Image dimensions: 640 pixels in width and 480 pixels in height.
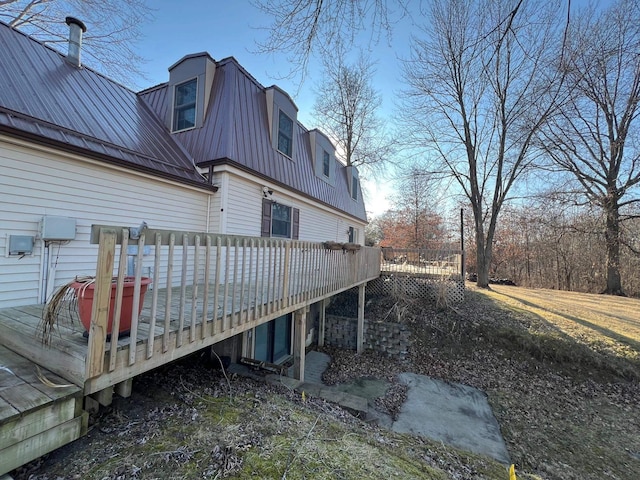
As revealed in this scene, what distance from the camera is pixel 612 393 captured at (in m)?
6.11

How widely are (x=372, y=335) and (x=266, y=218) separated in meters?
5.46

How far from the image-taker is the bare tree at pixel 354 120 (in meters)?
17.2

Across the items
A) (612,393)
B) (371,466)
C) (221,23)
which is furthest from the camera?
(612,393)

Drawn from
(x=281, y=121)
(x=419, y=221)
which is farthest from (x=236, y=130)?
(x=419, y=221)

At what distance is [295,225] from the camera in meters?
8.65

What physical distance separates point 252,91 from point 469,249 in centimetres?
1977

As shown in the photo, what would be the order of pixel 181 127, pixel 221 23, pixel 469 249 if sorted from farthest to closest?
pixel 469 249
pixel 181 127
pixel 221 23

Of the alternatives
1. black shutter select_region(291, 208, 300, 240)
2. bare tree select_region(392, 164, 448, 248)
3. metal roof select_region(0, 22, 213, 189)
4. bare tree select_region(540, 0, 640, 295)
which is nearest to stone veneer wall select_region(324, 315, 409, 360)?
black shutter select_region(291, 208, 300, 240)

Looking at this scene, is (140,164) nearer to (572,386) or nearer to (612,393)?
(572,386)

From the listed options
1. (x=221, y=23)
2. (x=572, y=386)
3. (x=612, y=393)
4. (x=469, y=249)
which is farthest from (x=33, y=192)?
(x=469, y=249)

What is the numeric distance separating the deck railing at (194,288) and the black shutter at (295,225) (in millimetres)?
2155

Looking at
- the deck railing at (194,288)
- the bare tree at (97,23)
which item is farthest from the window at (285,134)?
the bare tree at (97,23)

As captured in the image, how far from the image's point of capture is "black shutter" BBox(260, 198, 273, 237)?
7.06 metres

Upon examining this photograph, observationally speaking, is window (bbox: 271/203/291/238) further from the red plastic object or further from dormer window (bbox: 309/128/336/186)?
the red plastic object
